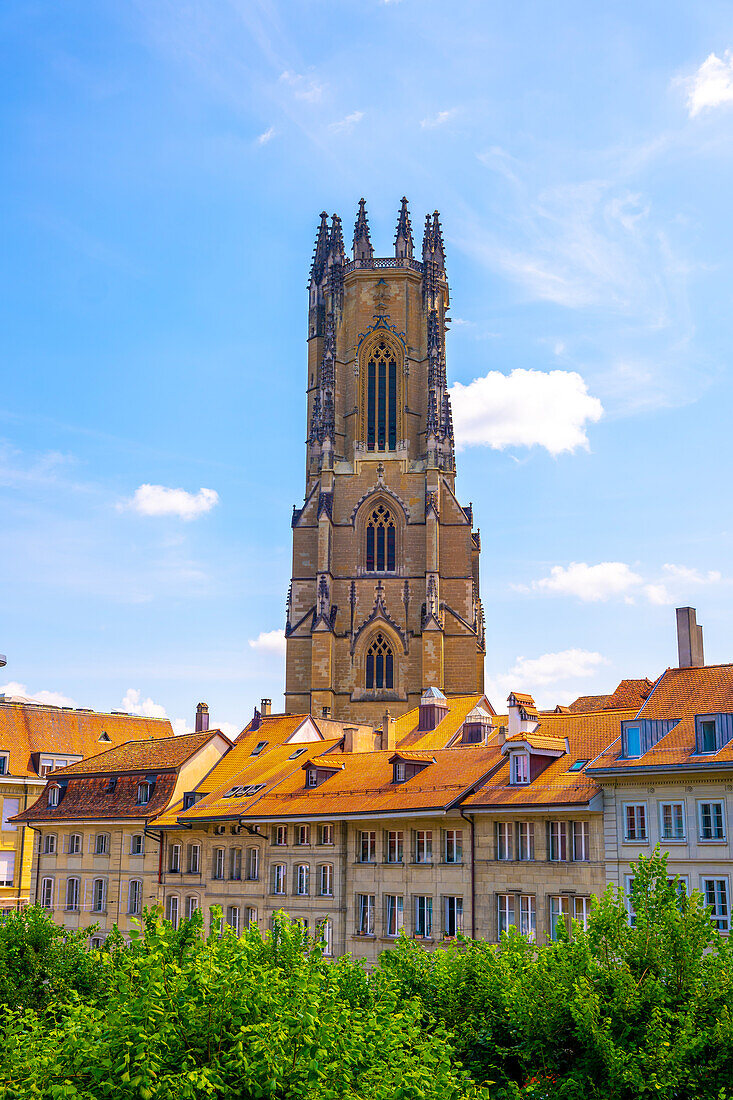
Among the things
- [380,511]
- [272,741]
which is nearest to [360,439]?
[380,511]

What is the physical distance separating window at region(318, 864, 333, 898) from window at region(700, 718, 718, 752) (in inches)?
650

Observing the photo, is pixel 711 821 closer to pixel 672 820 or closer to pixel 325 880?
pixel 672 820

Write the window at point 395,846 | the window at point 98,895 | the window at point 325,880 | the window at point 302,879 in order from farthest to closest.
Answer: the window at point 98,895 → the window at point 302,879 → the window at point 325,880 → the window at point 395,846

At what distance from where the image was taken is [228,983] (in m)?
16.2

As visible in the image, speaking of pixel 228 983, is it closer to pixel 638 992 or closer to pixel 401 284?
pixel 638 992

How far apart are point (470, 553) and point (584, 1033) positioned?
76462 mm

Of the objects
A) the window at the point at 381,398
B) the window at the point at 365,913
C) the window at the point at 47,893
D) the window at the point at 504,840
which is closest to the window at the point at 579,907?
the window at the point at 504,840

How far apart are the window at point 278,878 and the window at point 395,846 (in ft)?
19.6

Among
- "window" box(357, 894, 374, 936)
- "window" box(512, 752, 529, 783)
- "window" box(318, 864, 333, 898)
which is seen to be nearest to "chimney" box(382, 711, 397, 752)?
"window" box(318, 864, 333, 898)

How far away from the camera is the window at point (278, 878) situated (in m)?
49.3

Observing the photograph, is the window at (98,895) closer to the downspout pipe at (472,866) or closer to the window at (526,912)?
the downspout pipe at (472,866)

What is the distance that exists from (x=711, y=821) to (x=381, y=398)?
67.3m

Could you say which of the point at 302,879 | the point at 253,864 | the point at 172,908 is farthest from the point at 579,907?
the point at 172,908

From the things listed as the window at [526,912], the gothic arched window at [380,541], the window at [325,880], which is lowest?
the window at [526,912]
